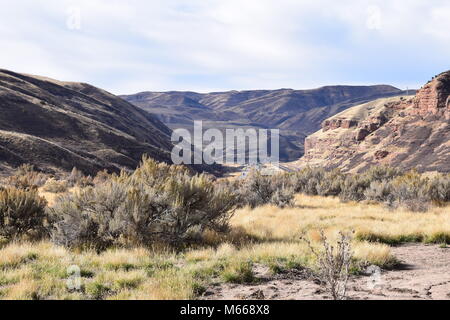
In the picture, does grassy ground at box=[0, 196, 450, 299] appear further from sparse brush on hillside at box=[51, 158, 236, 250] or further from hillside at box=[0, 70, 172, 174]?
hillside at box=[0, 70, 172, 174]

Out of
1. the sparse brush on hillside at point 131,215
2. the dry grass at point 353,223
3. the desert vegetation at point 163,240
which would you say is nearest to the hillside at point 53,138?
the desert vegetation at point 163,240

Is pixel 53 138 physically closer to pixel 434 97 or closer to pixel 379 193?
pixel 379 193

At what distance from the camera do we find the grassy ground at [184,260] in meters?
5.40

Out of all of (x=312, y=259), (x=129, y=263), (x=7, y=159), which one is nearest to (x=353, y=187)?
(x=312, y=259)

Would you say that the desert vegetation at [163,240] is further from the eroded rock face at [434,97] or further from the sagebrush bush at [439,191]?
the eroded rock face at [434,97]

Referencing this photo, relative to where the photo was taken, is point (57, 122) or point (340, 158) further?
point (340, 158)

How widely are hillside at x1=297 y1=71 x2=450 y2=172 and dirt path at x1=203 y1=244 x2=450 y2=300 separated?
1916 inches

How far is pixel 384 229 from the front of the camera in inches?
419

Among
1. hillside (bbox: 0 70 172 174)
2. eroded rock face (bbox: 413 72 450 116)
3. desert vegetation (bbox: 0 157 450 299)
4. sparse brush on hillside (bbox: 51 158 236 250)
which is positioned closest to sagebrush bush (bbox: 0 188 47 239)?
desert vegetation (bbox: 0 157 450 299)

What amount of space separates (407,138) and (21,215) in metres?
73.3

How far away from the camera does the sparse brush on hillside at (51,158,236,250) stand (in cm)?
848

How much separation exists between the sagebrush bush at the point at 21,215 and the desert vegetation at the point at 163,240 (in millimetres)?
26
